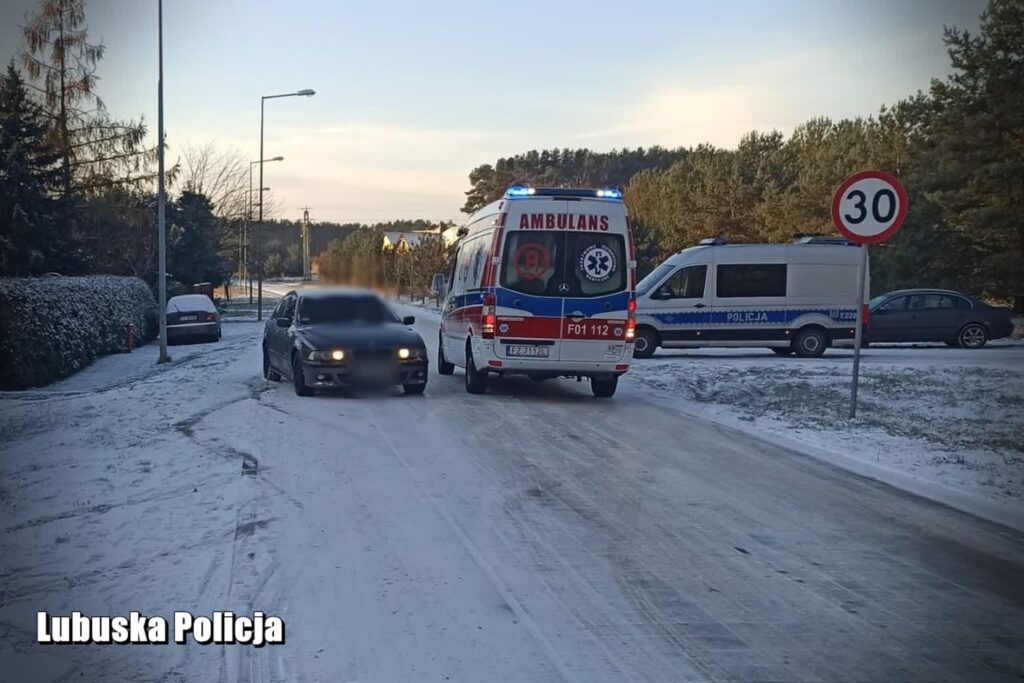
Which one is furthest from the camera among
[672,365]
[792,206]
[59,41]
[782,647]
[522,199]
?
[792,206]

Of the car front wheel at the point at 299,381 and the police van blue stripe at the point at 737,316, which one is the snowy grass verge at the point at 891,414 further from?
the car front wheel at the point at 299,381

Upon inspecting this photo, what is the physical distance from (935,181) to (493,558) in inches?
1312

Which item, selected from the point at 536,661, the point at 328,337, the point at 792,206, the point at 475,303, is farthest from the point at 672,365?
the point at 792,206

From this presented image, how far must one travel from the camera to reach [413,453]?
31.4 ft

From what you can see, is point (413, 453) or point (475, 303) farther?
point (475, 303)

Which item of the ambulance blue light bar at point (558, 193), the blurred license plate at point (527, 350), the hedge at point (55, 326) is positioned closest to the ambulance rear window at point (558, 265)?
the ambulance blue light bar at point (558, 193)

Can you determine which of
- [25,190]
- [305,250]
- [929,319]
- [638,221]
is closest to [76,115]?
[25,190]

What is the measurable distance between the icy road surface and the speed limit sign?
3.18 m

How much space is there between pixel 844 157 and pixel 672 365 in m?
34.4

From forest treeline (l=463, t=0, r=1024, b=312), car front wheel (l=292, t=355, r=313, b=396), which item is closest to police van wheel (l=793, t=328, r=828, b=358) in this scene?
forest treeline (l=463, t=0, r=1024, b=312)

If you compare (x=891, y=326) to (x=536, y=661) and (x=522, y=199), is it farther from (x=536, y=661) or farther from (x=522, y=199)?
(x=536, y=661)

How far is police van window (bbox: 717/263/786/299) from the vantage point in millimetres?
22031

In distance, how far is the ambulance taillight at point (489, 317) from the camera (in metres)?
13.4

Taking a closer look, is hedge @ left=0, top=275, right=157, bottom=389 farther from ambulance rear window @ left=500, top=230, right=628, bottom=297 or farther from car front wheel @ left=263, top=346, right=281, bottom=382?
ambulance rear window @ left=500, top=230, right=628, bottom=297
